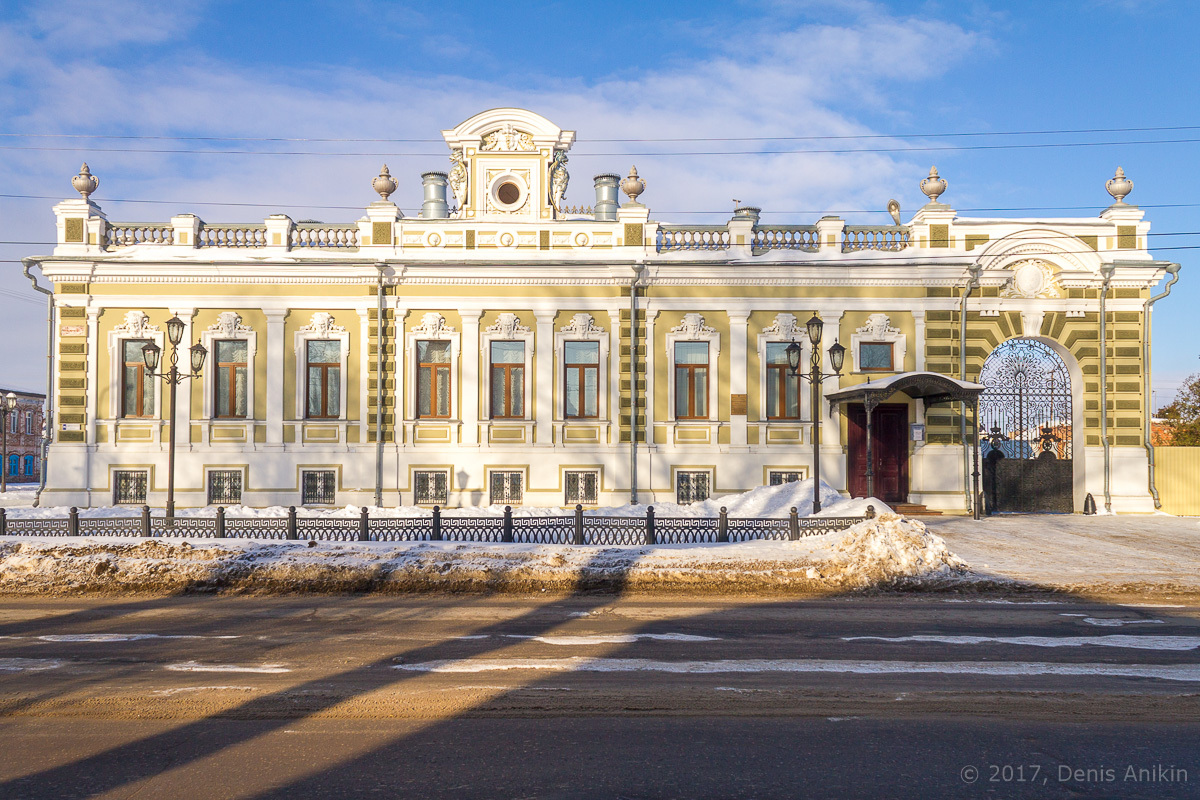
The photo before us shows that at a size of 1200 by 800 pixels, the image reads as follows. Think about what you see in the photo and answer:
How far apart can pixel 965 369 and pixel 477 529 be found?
14.1m

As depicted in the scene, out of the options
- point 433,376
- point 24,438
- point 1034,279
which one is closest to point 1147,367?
point 1034,279

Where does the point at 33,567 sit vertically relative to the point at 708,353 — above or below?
below

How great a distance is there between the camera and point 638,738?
17.0 ft

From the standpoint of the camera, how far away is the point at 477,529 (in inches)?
547

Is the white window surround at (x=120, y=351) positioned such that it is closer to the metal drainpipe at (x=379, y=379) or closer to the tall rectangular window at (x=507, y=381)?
the metal drainpipe at (x=379, y=379)

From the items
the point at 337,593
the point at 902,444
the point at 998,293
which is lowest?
the point at 337,593

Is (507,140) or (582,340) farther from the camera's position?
(507,140)

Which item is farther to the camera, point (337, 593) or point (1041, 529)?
point (1041, 529)

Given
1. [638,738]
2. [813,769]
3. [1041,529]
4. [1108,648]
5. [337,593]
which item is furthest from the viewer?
[1041,529]

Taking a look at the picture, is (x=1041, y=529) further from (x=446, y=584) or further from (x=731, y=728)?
(x=731, y=728)

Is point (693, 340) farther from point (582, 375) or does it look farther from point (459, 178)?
point (459, 178)

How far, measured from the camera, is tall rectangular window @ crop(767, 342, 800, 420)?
68.4 ft

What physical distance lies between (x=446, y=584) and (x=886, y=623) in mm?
6047

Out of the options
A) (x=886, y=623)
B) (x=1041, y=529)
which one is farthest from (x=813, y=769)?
(x=1041, y=529)
